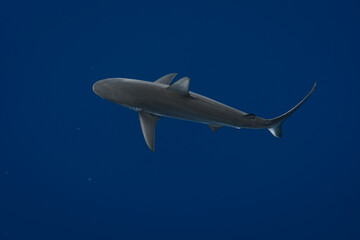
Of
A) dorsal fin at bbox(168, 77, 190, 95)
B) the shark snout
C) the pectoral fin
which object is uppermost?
the shark snout

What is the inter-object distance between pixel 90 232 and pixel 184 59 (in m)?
3.08

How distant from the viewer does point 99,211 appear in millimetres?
4137

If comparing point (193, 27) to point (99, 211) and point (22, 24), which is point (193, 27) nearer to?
point (22, 24)

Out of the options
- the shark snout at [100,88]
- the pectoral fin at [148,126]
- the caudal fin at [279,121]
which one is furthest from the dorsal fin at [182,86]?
the caudal fin at [279,121]

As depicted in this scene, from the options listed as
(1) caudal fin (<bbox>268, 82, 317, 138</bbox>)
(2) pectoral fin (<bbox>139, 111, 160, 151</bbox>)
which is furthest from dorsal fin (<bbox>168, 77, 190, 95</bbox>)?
(1) caudal fin (<bbox>268, 82, 317, 138</bbox>)

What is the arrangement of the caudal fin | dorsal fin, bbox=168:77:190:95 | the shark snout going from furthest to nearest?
the caudal fin → the shark snout → dorsal fin, bbox=168:77:190:95

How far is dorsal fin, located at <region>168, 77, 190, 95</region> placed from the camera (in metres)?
2.27

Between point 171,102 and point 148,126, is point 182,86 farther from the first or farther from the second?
point 148,126

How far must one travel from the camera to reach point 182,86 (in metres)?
2.32

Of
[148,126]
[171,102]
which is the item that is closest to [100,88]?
[148,126]

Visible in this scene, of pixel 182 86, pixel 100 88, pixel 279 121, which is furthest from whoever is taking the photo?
pixel 279 121

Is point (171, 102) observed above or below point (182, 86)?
below

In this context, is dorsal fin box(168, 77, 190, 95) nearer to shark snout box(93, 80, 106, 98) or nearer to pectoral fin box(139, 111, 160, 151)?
pectoral fin box(139, 111, 160, 151)

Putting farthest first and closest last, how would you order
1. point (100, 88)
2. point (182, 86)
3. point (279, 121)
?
point (279, 121), point (100, 88), point (182, 86)
